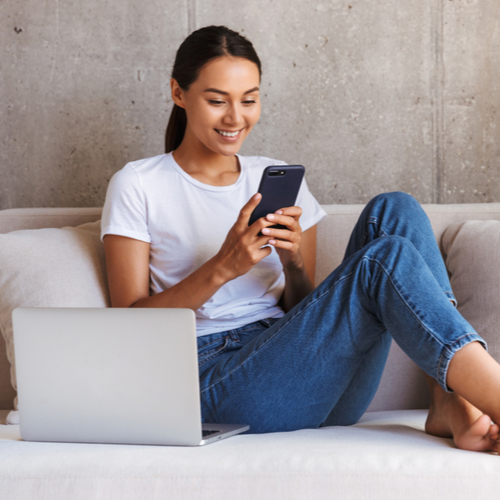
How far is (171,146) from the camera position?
158 cm

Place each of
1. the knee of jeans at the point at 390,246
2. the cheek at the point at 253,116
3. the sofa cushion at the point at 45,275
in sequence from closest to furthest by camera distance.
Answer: the knee of jeans at the point at 390,246 < the sofa cushion at the point at 45,275 < the cheek at the point at 253,116

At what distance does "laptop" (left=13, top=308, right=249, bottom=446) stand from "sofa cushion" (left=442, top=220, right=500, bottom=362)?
2.47ft

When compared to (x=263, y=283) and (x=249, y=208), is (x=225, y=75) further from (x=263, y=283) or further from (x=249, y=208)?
(x=263, y=283)

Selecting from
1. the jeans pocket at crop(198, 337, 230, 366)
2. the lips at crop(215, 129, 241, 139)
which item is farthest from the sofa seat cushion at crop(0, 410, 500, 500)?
the lips at crop(215, 129, 241, 139)

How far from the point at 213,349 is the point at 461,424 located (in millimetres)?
563

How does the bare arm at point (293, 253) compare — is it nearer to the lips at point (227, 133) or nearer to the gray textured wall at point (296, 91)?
the lips at point (227, 133)

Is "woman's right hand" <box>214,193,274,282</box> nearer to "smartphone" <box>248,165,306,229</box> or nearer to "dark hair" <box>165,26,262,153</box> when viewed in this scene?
"smartphone" <box>248,165,306,229</box>

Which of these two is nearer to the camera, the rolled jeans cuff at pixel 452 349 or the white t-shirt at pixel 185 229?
the rolled jeans cuff at pixel 452 349

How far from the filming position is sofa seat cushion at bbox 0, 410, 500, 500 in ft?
2.72

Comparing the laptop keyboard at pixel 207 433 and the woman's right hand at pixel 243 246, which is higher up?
the woman's right hand at pixel 243 246

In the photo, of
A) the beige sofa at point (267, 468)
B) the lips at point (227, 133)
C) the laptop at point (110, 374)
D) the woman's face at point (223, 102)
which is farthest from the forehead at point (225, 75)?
the beige sofa at point (267, 468)

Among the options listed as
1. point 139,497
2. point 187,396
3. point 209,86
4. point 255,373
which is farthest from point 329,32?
point 139,497

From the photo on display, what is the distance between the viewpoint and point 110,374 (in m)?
0.94

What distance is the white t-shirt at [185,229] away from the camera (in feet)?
4.43
